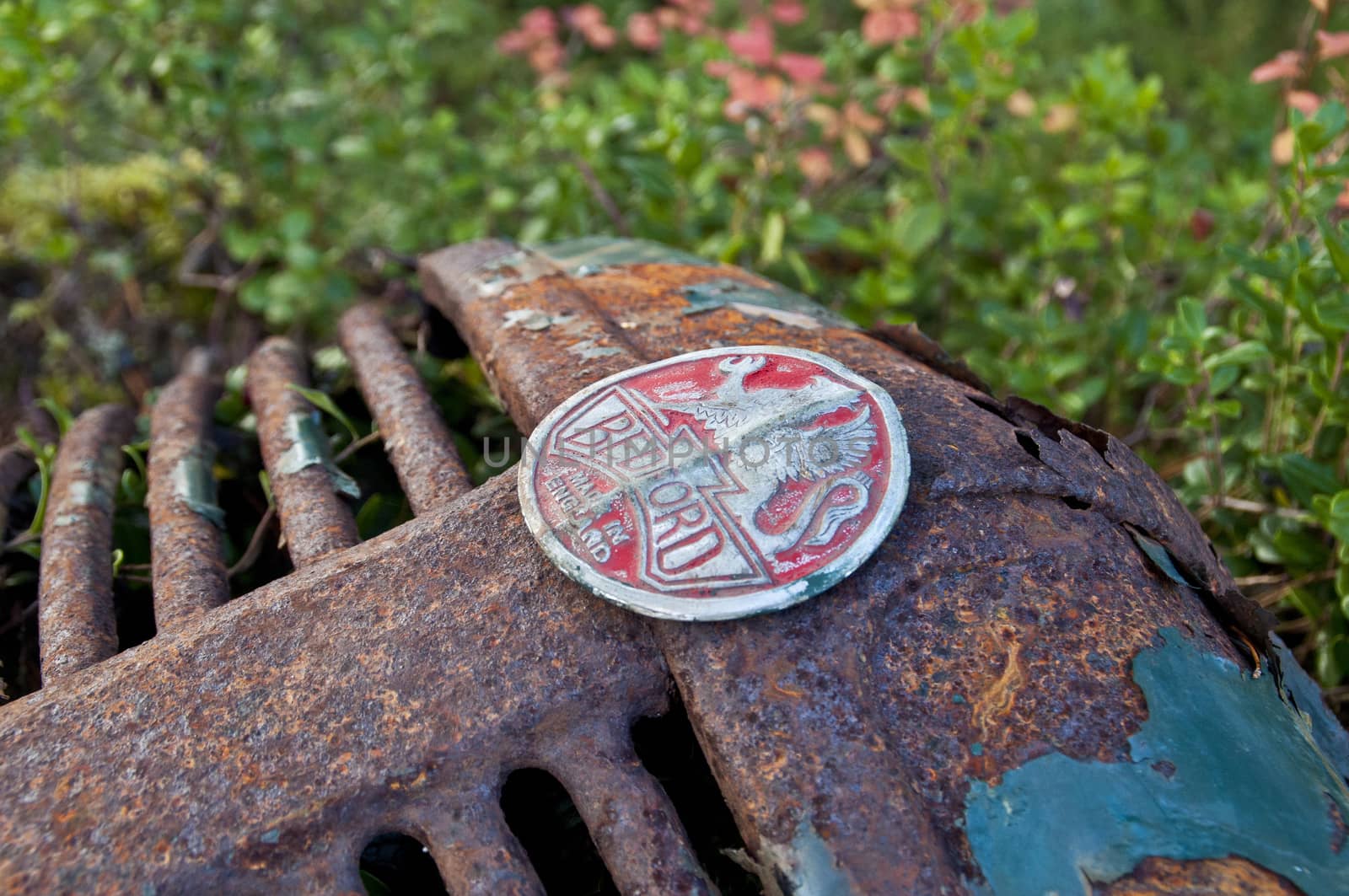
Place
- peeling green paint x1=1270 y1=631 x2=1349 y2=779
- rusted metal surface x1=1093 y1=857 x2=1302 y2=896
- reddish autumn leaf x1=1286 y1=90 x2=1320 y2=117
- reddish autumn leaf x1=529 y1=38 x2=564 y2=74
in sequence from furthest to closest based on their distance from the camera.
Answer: reddish autumn leaf x1=529 y1=38 x2=564 y2=74 < reddish autumn leaf x1=1286 y1=90 x2=1320 y2=117 < peeling green paint x1=1270 y1=631 x2=1349 y2=779 < rusted metal surface x1=1093 y1=857 x2=1302 y2=896

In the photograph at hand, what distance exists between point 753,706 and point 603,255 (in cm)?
111

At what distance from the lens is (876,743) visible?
1107 mm

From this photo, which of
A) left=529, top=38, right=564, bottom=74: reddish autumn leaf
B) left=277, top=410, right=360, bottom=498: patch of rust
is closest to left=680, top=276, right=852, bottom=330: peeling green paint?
left=277, top=410, right=360, bottom=498: patch of rust

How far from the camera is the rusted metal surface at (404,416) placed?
1.50 metres

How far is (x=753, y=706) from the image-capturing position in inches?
44.2

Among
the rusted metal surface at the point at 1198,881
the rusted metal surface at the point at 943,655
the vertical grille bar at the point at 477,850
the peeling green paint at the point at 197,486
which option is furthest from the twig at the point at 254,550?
the rusted metal surface at the point at 1198,881

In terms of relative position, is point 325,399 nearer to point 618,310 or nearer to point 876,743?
point 618,310

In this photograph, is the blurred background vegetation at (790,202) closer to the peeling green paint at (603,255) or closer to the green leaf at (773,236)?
the green leaf at (773,236)

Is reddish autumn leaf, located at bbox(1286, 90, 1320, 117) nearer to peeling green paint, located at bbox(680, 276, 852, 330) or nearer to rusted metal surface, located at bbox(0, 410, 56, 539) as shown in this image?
peeling green paint, located at bbox(680, 276, 852, 330)

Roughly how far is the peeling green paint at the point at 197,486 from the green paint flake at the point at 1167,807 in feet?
4.01

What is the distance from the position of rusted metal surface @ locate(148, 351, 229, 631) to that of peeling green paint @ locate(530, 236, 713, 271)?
28.1 inches

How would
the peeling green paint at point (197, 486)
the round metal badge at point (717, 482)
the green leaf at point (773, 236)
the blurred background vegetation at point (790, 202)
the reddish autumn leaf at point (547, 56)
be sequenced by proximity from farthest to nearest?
the reddish autumn leaf at point (547, 56), the green leaf at point (773, 236), the blurred background vegetation at point (790, 202), the peeling green paint at point (197, 486), the round metal badge at point (717, 482)

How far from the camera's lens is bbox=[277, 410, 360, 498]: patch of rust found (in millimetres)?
1609

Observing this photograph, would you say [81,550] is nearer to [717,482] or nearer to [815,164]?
[717,482]
